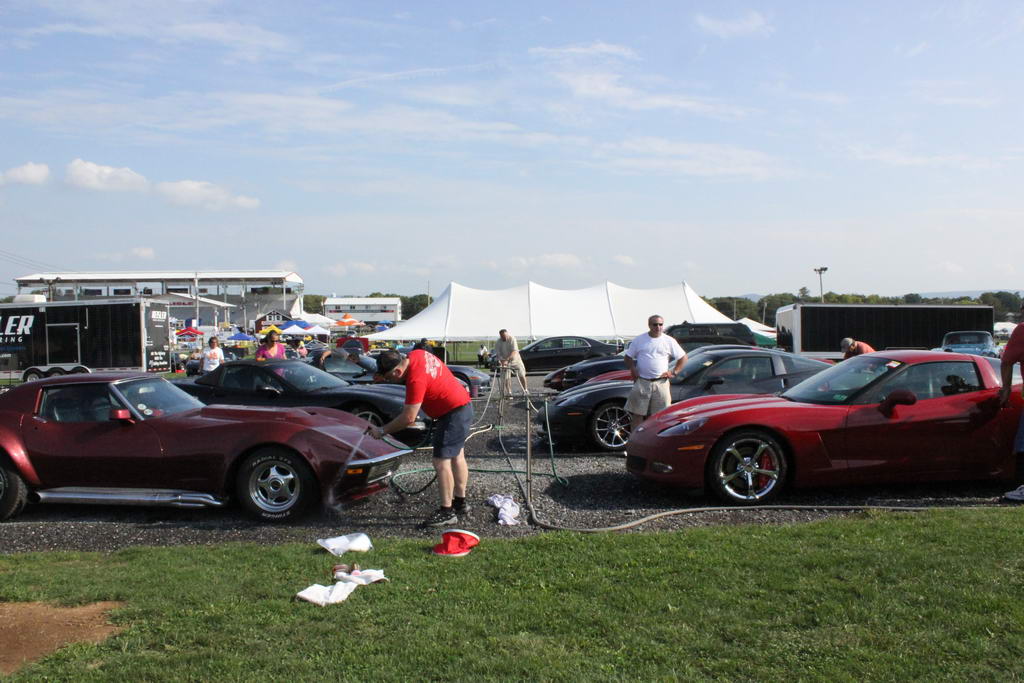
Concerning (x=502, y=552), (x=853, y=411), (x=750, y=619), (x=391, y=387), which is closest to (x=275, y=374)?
(x=391, y=387)

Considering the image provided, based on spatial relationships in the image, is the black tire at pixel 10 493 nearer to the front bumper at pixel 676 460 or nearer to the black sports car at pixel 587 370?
the front bumper at pixel 676 460

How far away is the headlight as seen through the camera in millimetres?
6792

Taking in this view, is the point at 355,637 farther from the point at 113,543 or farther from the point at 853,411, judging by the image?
the point at 853,411

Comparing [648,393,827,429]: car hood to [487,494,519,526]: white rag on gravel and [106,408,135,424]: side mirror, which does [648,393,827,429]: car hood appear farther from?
[106,408,135,424]: side mirror

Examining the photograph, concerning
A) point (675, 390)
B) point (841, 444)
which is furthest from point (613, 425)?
point (841, 444)

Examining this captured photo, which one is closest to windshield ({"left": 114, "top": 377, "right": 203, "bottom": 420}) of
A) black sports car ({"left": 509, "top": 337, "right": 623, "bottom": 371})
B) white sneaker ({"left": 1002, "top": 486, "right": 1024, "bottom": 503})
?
white sneaker ({"left": 1002, "top": 486, "right": 1024, "bottom": 503})

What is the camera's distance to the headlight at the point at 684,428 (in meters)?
6.79

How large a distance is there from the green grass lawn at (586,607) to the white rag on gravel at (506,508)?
2.05 ft

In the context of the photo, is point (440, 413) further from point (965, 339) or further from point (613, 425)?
point (965, 339)

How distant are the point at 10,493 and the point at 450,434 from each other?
373 cm

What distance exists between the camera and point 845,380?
7.32 metres

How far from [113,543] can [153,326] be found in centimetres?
2042

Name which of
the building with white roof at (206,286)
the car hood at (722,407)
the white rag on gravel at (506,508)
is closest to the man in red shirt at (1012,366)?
the car hood at (722,407)

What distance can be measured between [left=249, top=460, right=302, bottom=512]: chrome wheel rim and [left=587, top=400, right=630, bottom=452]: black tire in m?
4.33
